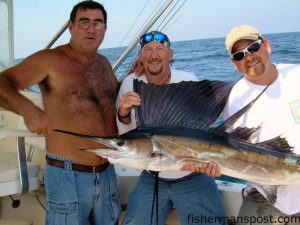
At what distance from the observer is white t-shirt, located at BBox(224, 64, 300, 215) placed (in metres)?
2.12

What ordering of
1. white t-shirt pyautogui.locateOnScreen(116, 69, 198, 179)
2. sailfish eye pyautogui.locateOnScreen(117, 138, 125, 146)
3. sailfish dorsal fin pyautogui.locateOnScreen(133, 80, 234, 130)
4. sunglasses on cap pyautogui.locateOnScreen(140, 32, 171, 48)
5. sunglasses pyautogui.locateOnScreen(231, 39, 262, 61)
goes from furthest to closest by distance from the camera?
sunglasses on cap pyautogui.locateOnScreen(140, 32, 171, 48) < white t-shirt pyautogui.locateOnScreen(116, 69, 198, 179) < sunglasses pyautogui.locateOnScreen(231, 39, 262, 61) < sailfish dorsal fin pyautogui.locateOnScreen(133, 80, 234, 130) < sailfish eye pyautogui.locateOnScreen(117, 138, 125, 146)

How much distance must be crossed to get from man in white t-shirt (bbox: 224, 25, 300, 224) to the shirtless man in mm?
801

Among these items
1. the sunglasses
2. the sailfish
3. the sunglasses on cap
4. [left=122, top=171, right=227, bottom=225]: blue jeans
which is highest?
the sunglasses on cap

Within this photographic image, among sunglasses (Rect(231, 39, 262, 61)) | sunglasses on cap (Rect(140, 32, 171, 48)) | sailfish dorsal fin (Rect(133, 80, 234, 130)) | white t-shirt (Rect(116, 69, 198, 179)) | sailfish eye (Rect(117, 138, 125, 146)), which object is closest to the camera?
sailfish eye (Rect(117, 138, 125, 146))

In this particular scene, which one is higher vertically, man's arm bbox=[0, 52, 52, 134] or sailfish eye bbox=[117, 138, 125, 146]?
man's arm bbox=[0, 52, 52, 134]

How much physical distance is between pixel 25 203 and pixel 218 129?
1.86 meters

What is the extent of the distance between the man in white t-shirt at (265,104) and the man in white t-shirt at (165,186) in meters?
0.23

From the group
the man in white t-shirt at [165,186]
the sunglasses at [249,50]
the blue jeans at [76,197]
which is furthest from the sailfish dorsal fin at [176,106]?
the blue jeans at [76,197]

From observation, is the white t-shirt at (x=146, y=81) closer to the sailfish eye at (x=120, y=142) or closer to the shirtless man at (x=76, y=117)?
the shirtless man at (x=76, y=117)

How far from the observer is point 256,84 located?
2.31 metres

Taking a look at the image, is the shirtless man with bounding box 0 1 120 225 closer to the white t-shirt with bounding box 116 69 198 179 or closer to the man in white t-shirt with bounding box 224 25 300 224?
the white t-shirt with bounding box 116 69 198 179

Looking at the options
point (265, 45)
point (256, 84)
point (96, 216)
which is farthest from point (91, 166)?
point (265, 45)

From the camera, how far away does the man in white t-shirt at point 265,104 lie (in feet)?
7.03

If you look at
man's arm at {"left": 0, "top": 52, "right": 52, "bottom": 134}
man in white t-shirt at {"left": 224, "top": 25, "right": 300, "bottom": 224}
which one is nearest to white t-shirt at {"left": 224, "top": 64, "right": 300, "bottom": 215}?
man in white t-shirt at {"left": 224, "top": 25, "right": 300, "bottom": 224}
